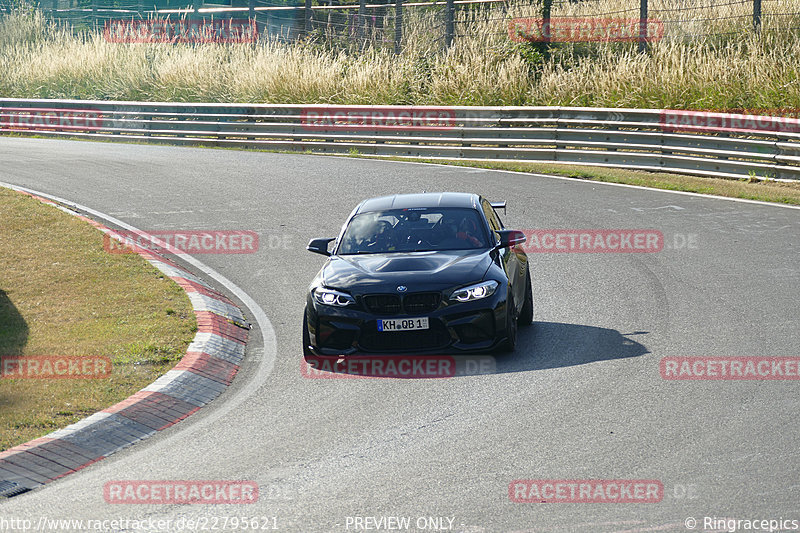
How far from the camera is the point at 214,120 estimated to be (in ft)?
100

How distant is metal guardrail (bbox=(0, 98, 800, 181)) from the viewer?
21.3 metres

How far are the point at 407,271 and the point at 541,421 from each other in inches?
100

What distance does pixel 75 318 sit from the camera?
37.4 feet

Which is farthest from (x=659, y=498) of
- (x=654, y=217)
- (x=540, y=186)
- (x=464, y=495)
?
(x=540, y=186)

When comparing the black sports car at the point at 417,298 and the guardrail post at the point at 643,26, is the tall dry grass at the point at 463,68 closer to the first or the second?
the guardrail post at the point at 643,26

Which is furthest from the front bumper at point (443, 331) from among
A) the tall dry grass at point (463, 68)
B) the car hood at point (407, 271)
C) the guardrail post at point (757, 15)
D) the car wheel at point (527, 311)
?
the guardrail post at point (757, 15)

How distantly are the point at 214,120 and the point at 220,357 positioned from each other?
21398mm

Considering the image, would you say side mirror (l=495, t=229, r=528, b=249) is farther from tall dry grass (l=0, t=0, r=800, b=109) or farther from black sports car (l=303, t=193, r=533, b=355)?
tall dry grass (l=0, t=0, r=800, b=109)

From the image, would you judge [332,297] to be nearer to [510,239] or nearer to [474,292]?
[474,292]

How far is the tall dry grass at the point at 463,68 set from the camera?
25.4m

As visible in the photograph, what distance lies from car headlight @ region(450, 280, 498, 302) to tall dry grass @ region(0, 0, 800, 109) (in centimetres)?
1604

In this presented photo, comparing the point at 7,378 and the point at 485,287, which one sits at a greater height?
the point at 485,287

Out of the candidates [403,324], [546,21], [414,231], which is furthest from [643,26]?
[403,324]

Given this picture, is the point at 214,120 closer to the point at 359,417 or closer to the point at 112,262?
the point at 112,262
